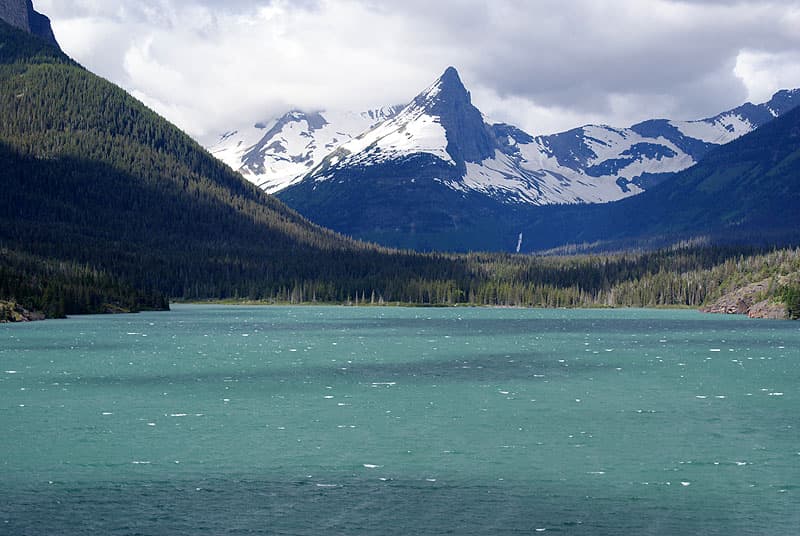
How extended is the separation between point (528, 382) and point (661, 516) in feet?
156

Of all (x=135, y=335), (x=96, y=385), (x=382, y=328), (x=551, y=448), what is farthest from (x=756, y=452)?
(x=382, y=328)

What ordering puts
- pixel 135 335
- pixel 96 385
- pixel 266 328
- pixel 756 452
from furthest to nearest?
pixel 266 328
pixel 135 335
pixel 96 385
pixel 756 452

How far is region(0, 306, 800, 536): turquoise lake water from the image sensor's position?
131 ft

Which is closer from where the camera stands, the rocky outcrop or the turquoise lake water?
the turquoise lake water

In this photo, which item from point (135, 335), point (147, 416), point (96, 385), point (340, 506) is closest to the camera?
point (340, 506)

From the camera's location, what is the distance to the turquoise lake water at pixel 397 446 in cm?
3997

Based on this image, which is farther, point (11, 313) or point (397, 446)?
point (11, 313)

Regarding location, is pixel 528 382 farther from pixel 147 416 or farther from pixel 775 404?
pixel 147 416

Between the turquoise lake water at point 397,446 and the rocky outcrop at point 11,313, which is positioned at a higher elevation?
the rocky outcrop at point 11,313

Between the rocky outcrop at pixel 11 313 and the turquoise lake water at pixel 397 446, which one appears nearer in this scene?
the turquoise lake water at pixel 397 446

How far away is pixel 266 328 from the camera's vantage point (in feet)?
597

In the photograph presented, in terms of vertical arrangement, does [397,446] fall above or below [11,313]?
below

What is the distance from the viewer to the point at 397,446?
5478 centimetres

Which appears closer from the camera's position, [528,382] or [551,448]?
[551,448]
